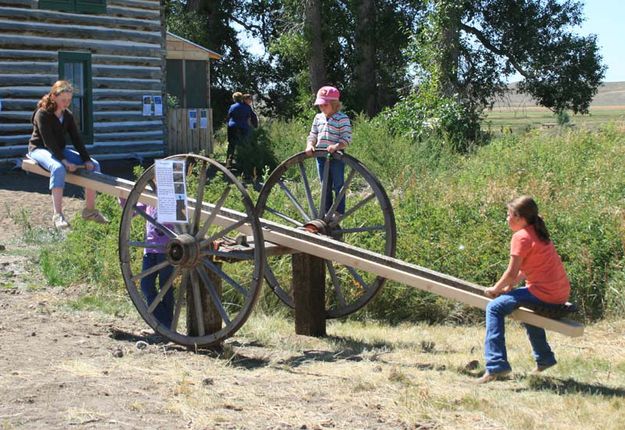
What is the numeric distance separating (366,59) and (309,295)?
872 inches

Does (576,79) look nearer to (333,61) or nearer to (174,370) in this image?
(333,61)

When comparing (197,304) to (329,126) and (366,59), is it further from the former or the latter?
(366,59)

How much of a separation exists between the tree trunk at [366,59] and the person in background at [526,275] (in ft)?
74.2

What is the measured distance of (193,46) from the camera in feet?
85.9

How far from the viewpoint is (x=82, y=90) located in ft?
63.7

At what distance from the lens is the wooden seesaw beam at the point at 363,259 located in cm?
609

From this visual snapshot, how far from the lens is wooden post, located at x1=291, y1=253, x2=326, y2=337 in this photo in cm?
786

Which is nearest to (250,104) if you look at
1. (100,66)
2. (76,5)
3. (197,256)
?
(100,66)

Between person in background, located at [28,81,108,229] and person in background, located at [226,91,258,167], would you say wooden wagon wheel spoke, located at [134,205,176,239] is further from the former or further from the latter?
person in background, located at [226,91,258,167]

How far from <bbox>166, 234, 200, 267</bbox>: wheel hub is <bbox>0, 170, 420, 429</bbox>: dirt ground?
0.65 m

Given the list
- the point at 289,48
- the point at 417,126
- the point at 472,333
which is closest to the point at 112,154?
the point at 417,126

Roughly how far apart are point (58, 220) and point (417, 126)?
13.1m

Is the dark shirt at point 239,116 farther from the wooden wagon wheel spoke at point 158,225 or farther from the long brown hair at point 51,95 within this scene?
the wooden wagon wheel spoke at point 158,225

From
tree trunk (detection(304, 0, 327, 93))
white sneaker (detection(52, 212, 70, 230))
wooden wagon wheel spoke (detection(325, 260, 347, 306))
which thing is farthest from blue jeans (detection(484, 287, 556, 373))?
tree trunk (detection(304, 0, 327, 93))
